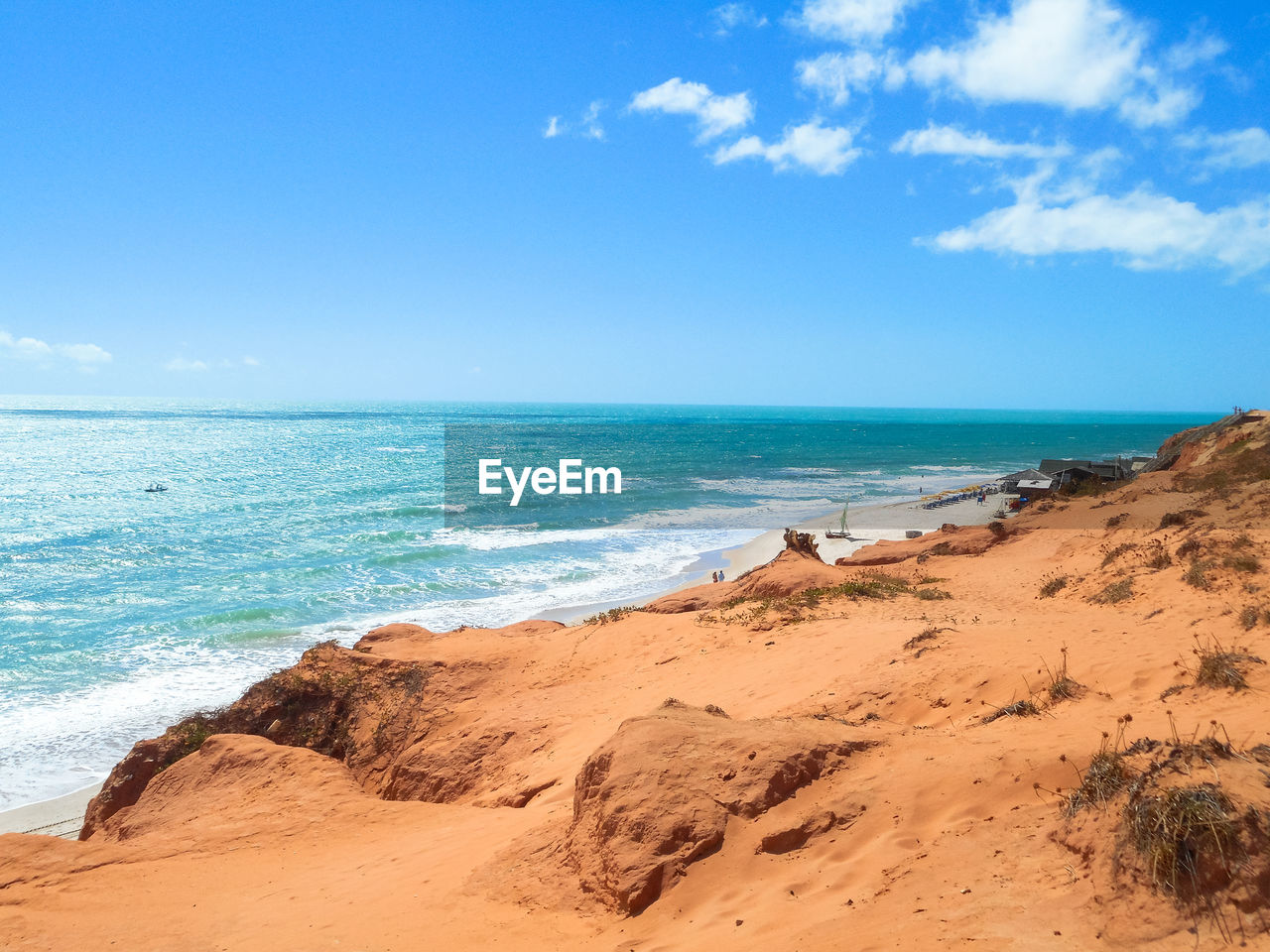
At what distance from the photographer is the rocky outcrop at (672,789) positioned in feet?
17.7

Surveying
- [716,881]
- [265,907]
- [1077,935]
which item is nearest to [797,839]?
[716,881]

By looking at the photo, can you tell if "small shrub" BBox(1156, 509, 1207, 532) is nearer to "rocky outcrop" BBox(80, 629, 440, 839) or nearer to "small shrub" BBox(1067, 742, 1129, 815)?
"small shrub" BBox(1067, 742, 1129, 815)

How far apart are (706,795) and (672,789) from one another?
28 centimetres

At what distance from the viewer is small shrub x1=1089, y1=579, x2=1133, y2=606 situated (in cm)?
1220

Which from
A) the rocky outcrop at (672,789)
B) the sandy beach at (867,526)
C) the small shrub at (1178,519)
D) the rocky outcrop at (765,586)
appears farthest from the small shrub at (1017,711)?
the sandy beach at (867,526)

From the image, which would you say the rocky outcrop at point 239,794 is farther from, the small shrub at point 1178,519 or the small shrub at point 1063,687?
the small shrub at point 1178,519

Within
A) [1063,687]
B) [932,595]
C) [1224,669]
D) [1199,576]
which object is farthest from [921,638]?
[932,595]

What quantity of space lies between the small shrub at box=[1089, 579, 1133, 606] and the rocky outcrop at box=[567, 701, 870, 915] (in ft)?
26.8

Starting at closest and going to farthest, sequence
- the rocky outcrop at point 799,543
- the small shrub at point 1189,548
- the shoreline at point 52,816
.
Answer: the shoreline at point 52,816, the small shrub at point 1189,548, the rocky outcrop at point 799,543

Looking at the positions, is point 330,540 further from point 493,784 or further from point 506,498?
point 493,784

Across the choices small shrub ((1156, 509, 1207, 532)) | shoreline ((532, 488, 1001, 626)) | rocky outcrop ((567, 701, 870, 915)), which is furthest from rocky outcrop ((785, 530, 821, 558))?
rocky outcrop ((567, 701, 870, 915))

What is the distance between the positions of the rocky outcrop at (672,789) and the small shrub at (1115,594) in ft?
26.8

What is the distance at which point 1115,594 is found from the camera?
40.6ft

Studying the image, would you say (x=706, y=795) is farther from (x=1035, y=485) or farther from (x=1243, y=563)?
Answer: (x=1035, y=485)
